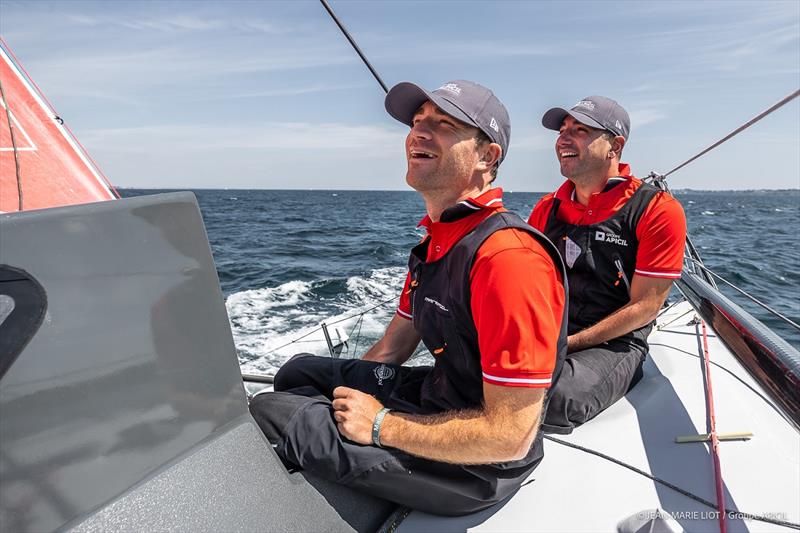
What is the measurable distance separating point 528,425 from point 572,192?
179 centimetres

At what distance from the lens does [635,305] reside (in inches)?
89.6

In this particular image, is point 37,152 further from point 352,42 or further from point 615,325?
point 615,325

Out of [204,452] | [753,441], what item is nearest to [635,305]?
[753,441]

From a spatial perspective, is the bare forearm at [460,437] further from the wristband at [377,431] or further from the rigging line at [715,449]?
the rigging line at [715,449]

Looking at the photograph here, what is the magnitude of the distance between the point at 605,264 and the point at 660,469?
979 mm

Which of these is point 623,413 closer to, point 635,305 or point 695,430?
point 695,430

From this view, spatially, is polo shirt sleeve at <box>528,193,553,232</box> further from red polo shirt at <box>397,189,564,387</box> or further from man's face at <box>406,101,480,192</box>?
red polo shirt at <box>397,189,564,387</box>

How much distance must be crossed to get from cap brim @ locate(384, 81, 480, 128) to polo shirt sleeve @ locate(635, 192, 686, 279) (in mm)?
1277

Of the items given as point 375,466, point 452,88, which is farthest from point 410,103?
point 375,466

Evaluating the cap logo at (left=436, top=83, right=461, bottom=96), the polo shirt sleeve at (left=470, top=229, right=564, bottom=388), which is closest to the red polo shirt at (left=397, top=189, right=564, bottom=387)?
the polo shirt sleeve at (left=470, top=229, right=564, bottom=388)

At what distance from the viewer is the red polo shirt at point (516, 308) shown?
1.18 metres

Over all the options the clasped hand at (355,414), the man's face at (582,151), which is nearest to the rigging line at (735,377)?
the man's face at (582,151)

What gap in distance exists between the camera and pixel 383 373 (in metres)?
1.75

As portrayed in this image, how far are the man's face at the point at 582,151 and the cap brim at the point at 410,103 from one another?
1240mm
